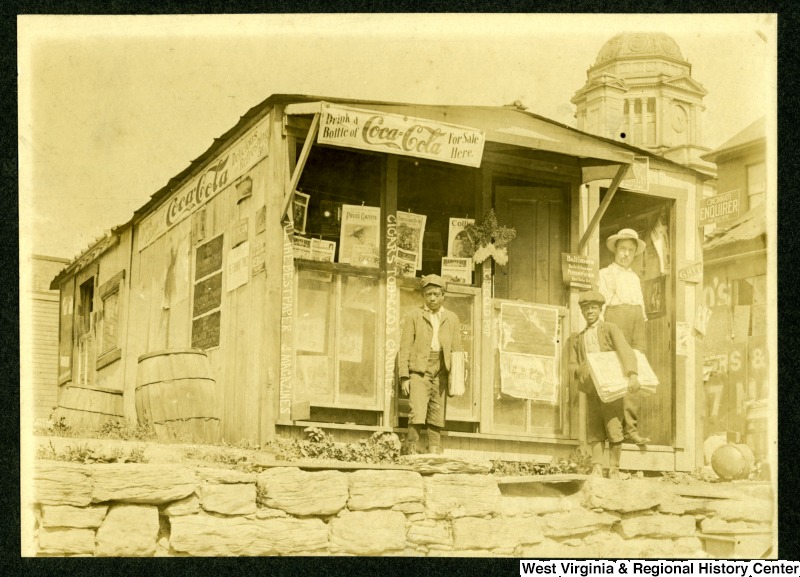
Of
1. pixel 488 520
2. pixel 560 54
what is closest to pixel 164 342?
pixel 488 520

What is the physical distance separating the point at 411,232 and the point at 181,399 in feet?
8.30

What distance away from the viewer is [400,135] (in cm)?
1202

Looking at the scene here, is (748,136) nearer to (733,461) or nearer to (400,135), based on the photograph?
(733,461)

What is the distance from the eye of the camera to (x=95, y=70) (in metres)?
11.8

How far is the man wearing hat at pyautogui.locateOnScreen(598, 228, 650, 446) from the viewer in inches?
506

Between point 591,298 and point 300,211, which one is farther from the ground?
point 300,211

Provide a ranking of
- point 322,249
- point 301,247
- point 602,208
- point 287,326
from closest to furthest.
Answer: point 287,326
point 301,247
point 322,249
point 602,208

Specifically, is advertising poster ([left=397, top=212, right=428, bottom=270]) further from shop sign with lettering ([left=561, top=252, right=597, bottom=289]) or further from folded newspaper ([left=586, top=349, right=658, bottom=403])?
folded newspaper ([left=586, top=349, right=658, bottom=403])

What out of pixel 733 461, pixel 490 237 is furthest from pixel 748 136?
pixel 733 461

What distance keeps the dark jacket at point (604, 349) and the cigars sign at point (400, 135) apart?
1930 mm

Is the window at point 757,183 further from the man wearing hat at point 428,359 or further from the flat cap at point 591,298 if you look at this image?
the man wearing hat at point 428,359

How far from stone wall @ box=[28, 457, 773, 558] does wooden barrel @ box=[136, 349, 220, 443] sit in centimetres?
76

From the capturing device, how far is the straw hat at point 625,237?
1323 cm

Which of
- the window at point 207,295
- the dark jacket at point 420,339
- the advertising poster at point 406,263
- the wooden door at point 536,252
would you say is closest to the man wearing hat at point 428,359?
the dark jacket at point 420,339
